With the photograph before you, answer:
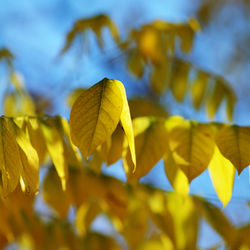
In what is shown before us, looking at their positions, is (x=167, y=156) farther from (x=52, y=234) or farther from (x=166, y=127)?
(x=52, y=234)

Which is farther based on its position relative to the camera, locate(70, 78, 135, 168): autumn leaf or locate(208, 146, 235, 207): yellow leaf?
locate(208, 146, 235, 207): yellow leaf

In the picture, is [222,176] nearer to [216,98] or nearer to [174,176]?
[174,176]

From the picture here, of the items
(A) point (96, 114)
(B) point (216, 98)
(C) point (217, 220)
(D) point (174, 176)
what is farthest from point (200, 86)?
(A) point (96, 114)

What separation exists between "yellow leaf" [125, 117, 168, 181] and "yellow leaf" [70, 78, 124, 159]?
0.54ft

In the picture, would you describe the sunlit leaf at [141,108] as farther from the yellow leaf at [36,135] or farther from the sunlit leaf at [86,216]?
the yellow leaf at [36,135]

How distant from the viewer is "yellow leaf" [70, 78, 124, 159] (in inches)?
29.3

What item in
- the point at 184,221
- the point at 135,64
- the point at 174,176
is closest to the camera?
the point at 174,176

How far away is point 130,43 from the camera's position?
2059 millimetres

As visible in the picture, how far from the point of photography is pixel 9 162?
0.75m

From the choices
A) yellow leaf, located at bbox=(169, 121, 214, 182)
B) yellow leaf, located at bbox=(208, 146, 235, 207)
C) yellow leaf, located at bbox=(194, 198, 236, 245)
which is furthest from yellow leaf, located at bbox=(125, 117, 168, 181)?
yellow leaf, located at bbox=(194, 198, 236, 245)

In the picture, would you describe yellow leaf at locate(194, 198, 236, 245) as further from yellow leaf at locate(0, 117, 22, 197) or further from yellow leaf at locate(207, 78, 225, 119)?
yellow leaf at locate(0, 117, 22, 197)

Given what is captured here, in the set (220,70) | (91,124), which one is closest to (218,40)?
(220,70)

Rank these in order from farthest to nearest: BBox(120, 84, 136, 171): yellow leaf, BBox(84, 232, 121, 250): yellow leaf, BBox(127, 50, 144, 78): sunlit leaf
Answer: BBox(127, 50, 144, 78): sunlit leaf, BBox(84, 232, 121, 250): yellow leaf, BBox(120, 84, 136, 171): yellow leaf

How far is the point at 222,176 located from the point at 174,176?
0.13 m
